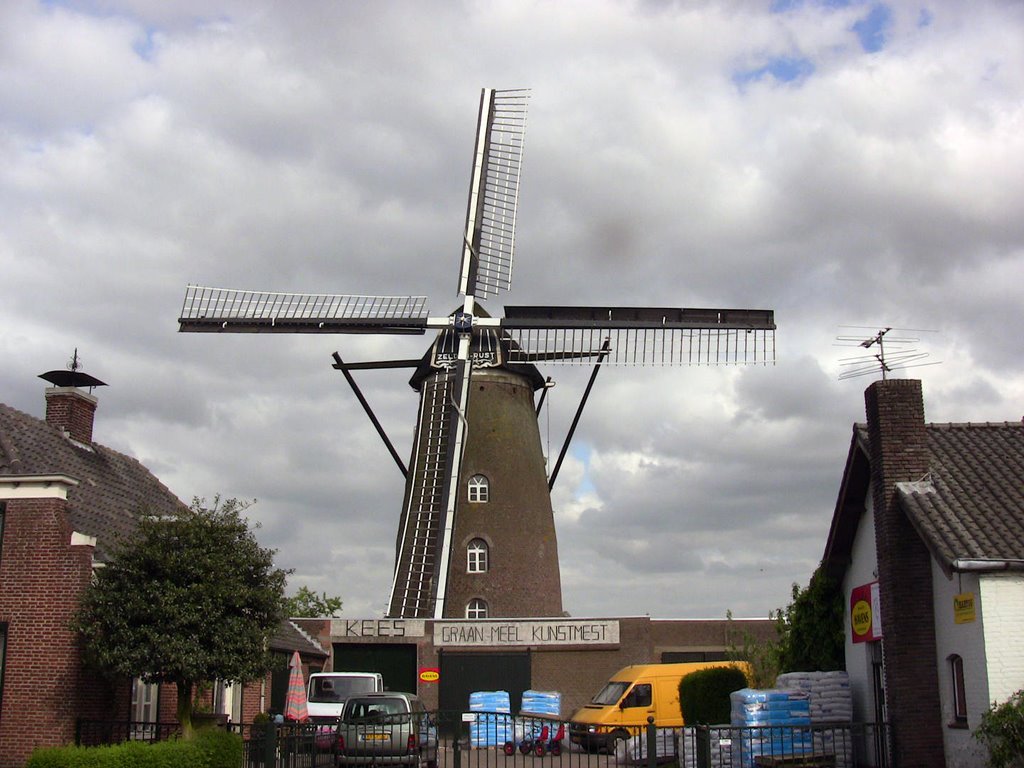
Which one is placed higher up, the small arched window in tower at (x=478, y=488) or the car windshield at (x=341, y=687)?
the small arched window in tower at (x=478, y=488)

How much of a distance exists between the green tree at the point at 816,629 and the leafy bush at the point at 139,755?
32.6 ft

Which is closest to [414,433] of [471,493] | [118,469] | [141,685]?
[471,493]

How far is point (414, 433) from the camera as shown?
36.0 m

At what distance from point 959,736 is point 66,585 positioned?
14114 mm

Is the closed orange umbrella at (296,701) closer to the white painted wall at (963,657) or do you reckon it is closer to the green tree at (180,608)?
the green tree at (180,608)

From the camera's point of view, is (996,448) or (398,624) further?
(398,624)

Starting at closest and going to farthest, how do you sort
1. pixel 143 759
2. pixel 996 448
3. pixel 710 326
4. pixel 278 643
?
pixel 143 759 → pixel 996 448 → pixel 278 643 → pixel 710 326

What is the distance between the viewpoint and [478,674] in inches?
1314

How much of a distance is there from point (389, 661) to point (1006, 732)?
22.5 meters

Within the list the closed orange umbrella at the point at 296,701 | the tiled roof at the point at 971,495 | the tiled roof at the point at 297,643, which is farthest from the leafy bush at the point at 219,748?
the tiled roof at the point at 971,495

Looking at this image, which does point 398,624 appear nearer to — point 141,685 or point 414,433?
point 414,433

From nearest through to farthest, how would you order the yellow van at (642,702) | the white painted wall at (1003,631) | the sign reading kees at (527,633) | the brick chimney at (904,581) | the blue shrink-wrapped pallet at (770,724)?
1. the white painted wall at (1003,631)
2. the brick chimney at (904,581)
3. the blue shrink-wrapped pallet at (770,724)
4. the yellow van at (642,702)
5. the sign reading kees at (527,633)

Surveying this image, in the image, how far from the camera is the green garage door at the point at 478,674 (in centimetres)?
3331

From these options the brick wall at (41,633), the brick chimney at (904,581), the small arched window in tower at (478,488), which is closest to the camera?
the brick chimney at (904,581)
